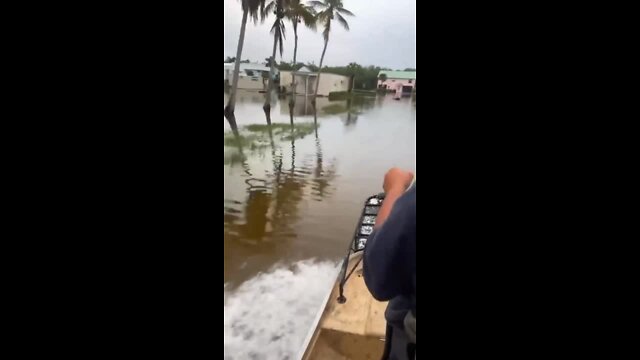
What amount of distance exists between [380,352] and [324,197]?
0.75 metres

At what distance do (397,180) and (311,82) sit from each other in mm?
516

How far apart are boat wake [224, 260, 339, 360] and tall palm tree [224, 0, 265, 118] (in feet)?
1.35

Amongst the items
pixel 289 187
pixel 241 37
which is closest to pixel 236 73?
pixel 241 37

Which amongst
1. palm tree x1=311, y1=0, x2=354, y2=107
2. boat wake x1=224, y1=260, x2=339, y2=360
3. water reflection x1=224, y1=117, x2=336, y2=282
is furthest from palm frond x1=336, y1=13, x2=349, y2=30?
boat wake x1=224, y1=260, x2=339, y2=360

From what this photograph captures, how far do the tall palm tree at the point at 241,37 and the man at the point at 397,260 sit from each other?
1.27 feet

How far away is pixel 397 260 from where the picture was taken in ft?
1.72

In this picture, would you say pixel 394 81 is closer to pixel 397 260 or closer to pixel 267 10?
pixel 267 10

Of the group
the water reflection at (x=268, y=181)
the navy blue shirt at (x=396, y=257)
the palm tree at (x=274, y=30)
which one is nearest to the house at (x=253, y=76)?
the palm tree at (x=274, y=30)

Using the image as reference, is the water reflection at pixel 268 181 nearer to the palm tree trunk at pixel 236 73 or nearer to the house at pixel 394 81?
the palm tree trunk at pixel 236 73
